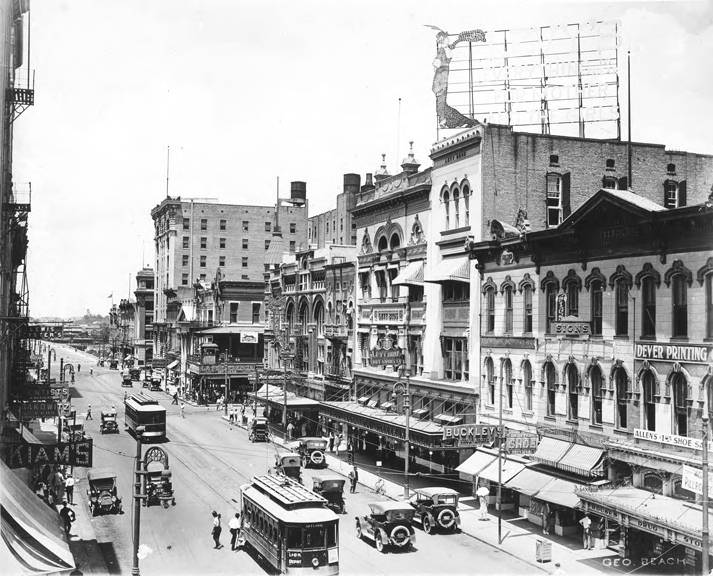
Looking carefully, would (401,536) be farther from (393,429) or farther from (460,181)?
(460,181)

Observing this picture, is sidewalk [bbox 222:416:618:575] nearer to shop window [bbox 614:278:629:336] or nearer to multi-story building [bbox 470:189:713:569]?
multi-story building [bbox 470:189:713:569]

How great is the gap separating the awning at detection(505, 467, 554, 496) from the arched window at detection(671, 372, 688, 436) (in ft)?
20.9

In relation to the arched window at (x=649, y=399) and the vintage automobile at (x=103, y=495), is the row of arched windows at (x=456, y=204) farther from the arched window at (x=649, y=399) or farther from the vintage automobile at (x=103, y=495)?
the vintage automobile at (x=103, y=495)

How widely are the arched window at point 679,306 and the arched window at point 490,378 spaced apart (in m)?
12.4

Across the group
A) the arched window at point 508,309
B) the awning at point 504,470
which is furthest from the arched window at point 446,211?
the awning at point 504,470

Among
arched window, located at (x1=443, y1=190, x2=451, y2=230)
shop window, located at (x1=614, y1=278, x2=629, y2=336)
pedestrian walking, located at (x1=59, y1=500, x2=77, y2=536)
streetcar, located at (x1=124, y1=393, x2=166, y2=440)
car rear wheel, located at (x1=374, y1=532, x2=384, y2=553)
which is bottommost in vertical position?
car rear wheel, located at (x1=374, y1=532, x2=384, y2=553)

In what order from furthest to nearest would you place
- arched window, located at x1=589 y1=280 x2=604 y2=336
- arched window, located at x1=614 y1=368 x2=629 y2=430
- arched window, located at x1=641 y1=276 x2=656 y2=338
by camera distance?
arched window, located at x1=589 y1=280 x2=604 y2=336
arched window, located at x1=614 y1=368 x2=629 y2=430
arched window, located at x1=641 y1=276 x2=656 y2=338

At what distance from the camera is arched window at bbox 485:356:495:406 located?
130 ft

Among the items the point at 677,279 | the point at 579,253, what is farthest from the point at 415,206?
the point at 677,279

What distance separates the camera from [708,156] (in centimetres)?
4709

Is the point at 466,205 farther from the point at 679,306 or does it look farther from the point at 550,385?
the point at 679,306

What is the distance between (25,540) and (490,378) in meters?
24.7

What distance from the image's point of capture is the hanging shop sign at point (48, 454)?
3034cm

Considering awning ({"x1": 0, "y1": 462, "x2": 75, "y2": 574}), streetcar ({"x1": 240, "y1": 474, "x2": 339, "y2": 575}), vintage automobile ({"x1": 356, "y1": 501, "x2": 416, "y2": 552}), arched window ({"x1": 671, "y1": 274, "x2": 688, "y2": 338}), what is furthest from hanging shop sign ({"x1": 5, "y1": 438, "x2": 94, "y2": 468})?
arched window ({"x1": 671, "y1": 274, "x2": 688, "y2": 338})
